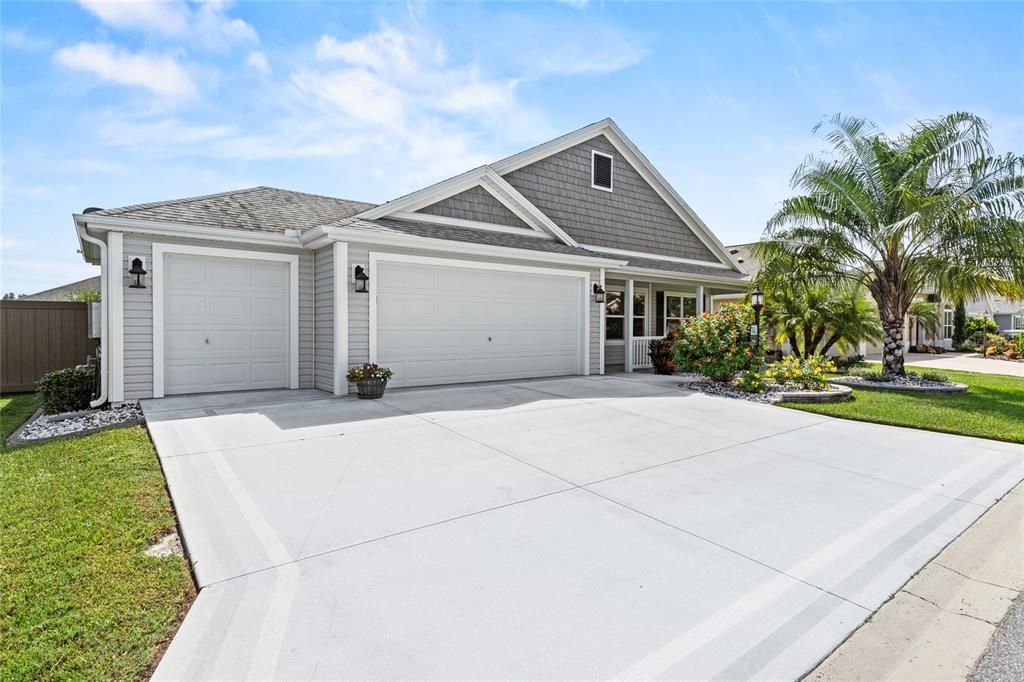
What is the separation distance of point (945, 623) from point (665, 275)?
11.7 m

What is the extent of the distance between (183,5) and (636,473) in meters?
8.45

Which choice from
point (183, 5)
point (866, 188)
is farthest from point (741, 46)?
point (183, 5)

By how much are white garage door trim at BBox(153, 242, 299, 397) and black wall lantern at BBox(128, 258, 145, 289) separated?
181 mm

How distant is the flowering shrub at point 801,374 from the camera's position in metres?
9.62

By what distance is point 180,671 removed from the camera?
213 cm

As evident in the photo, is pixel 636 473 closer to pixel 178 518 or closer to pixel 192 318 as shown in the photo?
pixel 178 518

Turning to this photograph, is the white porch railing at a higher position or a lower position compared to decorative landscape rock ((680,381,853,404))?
higher

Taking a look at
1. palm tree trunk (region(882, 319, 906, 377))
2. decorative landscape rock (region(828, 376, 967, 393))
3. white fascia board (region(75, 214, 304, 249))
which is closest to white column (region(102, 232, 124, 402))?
white fascia board (region(75, 214, 304, 249))

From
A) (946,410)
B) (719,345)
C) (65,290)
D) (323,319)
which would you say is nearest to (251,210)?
(323,319)

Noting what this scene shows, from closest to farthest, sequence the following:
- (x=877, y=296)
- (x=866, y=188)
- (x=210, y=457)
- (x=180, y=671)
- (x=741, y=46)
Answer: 1. (x=180, y=671)
2. (x=210, y=457)
3. (x=741, y=46)
4. (x=866, y=188)
5. (x=877, y=296)

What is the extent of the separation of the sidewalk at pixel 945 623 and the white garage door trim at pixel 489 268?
7.78 meters

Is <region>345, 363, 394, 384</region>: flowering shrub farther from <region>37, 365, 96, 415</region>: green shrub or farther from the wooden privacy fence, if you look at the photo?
the wooden privacy fence

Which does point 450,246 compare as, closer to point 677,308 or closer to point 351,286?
point 351,286

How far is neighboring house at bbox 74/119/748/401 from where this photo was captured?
8133 millimetres
